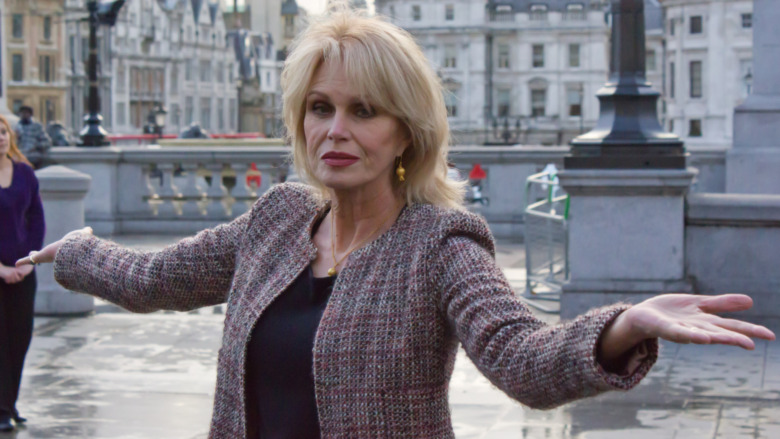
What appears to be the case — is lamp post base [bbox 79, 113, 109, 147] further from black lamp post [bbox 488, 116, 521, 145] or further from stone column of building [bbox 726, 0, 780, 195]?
black lamp post [bbox 488, 116, 521, 145]

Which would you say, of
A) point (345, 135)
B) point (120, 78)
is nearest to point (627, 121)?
point (345, 135)

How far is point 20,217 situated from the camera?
283 inches

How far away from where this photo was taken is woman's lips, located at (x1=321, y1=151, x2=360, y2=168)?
2.79 meters

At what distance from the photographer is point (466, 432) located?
692 cm

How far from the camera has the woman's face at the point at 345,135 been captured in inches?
108

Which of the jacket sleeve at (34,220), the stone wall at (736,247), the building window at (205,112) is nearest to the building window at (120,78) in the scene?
the building window at (205,112)

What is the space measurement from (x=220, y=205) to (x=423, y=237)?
17145 millimetres

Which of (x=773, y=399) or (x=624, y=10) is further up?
(x=624, y=10)

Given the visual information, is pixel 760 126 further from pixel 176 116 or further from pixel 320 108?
pixel 176 116

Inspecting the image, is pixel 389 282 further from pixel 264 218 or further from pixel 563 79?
pixel 563 79

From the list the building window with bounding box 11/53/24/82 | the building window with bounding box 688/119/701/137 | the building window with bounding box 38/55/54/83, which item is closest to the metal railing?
the building window with bounding box 688/119/701/137

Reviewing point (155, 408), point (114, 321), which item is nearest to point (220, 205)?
point (114, 321)

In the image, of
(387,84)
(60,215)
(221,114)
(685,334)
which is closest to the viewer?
(685,334)

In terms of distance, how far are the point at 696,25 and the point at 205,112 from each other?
5030 cm
